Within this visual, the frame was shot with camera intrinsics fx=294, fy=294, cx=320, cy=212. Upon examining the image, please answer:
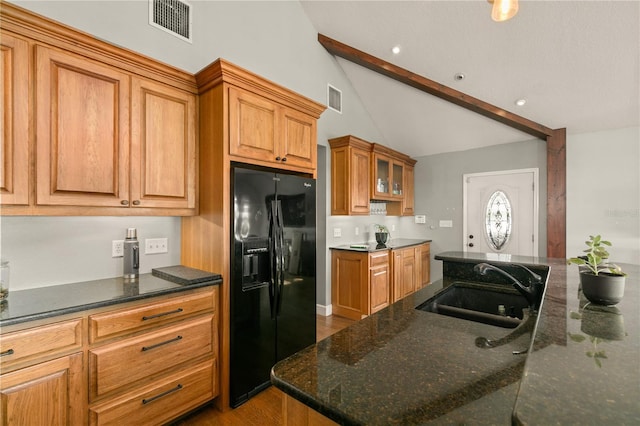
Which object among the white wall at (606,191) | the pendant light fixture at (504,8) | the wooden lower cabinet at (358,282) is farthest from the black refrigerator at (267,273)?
the white wall at (606,191)

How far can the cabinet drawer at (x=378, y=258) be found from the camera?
3.69 meters

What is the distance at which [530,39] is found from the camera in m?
2.92

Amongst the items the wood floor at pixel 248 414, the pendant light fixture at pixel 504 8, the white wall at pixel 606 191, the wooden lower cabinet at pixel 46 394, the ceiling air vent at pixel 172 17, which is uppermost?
the ceiling air vent at pixel 172 17

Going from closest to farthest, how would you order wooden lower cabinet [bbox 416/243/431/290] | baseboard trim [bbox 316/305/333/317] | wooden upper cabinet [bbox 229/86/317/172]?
wooden upper cabinet [bbox 229/86/317/172]
baseboard trim [bbox 316/305/333/317]
wooden lower cabinet [bbox 416/243/431/290]

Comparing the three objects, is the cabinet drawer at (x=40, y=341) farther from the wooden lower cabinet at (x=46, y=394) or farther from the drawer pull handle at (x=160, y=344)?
the drawer pull handle at (x=160, y=344)

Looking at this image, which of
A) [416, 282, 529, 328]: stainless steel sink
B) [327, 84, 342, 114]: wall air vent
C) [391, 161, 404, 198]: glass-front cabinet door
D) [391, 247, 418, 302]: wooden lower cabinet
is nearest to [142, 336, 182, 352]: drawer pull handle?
[416, 282, 529, 328]: stainless steel sink

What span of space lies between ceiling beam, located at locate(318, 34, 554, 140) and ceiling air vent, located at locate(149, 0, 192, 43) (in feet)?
6.60

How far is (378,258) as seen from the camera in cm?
381

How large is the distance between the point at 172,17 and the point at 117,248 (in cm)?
189

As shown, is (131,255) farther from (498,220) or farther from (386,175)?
(498,220)

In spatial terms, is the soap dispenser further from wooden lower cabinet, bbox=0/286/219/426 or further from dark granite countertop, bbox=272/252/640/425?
dark granite countertop, bbox=272/252/640/425

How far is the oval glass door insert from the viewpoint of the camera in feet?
15.3

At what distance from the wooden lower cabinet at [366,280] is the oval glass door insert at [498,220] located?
155 cm

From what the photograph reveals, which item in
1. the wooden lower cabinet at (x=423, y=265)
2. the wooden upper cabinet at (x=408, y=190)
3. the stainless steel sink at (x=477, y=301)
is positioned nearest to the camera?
the stainless steel sink at (x=477, y=301)
